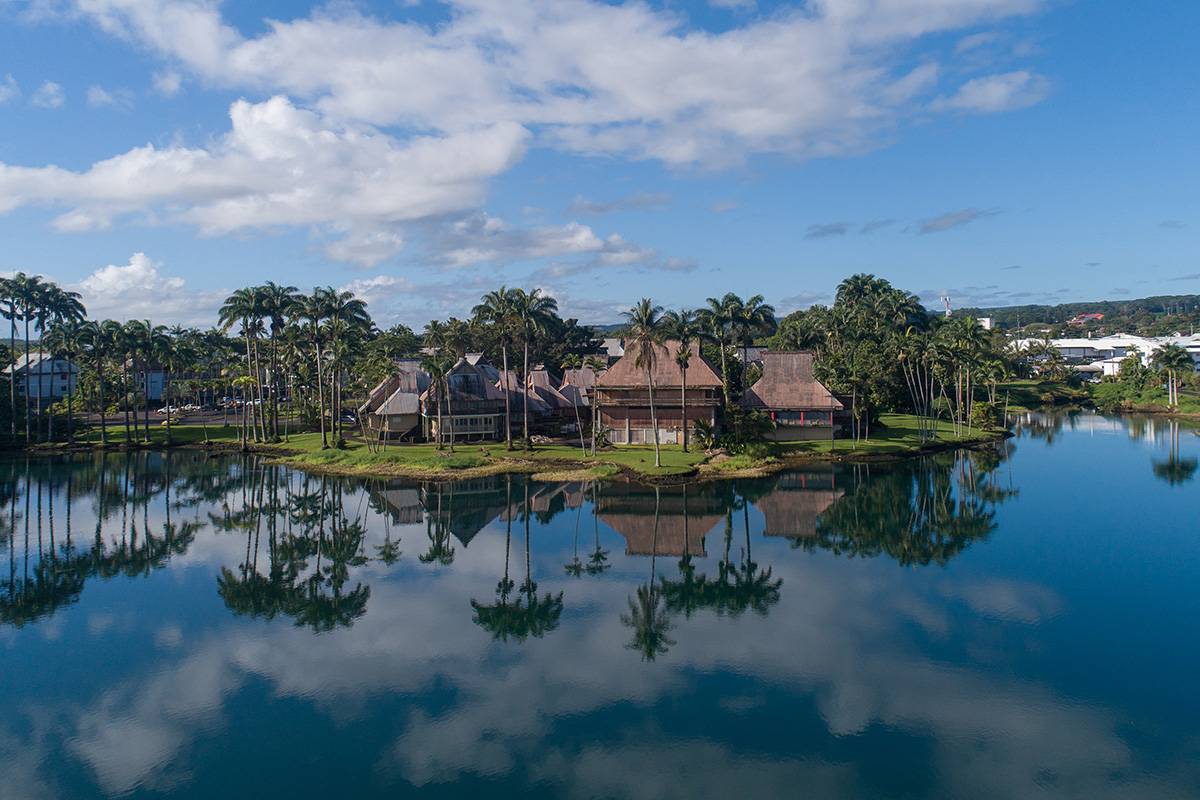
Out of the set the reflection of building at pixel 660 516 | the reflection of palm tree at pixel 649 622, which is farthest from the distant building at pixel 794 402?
the reflection of palm tree at pixel 649 622

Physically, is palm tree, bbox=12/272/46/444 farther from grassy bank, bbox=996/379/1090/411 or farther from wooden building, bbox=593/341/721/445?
grassy bank, bbox=996/379/1090/411

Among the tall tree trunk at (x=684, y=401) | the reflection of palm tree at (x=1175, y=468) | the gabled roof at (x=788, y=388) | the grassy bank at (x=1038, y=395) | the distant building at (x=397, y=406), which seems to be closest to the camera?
the reflection of palm tree at (x=1175, y=468)

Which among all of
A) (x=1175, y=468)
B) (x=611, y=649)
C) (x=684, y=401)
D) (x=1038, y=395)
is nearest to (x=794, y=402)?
(x=684, y=401)

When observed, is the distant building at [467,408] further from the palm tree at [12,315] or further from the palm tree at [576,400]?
the palm tree at [12,315]

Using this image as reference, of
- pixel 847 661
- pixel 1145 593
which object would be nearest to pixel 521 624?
pixel 847 661

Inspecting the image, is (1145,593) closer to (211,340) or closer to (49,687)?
(49,687)

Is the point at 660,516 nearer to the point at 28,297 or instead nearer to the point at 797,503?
the point at 797,503

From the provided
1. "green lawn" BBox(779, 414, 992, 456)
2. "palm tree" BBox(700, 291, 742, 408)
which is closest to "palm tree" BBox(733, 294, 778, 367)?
"palm tree" BBox(700, 291, 742, 408)
